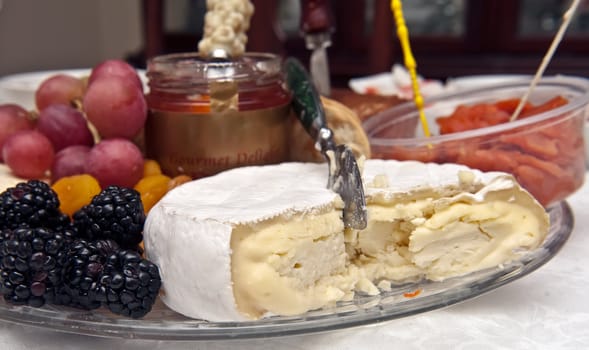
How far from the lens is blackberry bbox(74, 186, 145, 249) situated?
836 millimetres

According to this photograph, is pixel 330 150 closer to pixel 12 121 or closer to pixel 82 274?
pixel 82 274

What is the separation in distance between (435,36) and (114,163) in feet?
7.61

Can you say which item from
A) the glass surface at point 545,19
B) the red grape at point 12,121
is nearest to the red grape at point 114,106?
the red grape at point 12,121

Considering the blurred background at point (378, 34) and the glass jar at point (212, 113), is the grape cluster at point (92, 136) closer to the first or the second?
the glass jar at point (212, 113)

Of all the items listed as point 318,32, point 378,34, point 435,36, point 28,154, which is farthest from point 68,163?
point 435,36

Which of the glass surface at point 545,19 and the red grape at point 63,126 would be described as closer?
the red grape at point 63,126

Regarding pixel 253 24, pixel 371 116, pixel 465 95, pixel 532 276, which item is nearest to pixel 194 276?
pixel 532 276

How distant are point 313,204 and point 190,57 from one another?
0.47 meters

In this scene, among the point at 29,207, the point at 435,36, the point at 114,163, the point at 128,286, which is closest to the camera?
the point at 128,286

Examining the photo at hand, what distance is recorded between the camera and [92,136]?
1134mm

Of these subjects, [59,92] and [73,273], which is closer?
[73,273]

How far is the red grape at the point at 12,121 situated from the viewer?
44.5 inches

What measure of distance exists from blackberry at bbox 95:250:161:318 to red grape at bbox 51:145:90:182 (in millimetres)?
336

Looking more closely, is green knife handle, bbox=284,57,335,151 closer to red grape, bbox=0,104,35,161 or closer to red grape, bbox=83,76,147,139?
red grape, bbox=83,76,147,139
